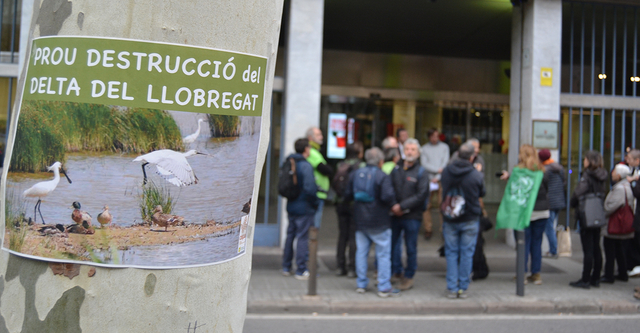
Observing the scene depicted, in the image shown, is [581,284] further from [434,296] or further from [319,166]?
[319,166]

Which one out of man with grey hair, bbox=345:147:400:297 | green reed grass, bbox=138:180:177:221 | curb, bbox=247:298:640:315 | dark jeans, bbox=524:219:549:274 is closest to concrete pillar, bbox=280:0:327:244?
man with grey hair, bbox=345:147:400:297

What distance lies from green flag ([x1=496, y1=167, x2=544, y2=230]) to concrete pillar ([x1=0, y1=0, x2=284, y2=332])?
6.27 m

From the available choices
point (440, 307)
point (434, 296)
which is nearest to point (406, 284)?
point (434, 296)

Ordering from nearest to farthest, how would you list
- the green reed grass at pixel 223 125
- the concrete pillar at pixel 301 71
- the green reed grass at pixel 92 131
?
the green reed grass at pixel 92 131
the green reed grass at pixel 223 125
the concrete pillar at pixel 301 71

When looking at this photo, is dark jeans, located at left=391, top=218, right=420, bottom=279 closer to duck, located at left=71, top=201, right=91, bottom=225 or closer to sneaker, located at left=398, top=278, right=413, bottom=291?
sneaker, located at left=398, top=278, right=413, bottom=291

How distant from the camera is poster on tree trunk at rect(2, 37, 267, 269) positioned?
1.54 metres

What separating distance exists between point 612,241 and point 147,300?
7654mm

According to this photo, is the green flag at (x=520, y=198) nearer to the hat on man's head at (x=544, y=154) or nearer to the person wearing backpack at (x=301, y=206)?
the hat on man's head at (x=544, y=154)

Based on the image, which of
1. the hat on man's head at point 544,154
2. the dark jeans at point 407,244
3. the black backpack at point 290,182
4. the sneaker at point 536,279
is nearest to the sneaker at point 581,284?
the sneaker at point 536,279

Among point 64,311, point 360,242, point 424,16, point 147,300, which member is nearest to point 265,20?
point 147,300

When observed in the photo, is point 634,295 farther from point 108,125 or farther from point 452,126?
point 452,126

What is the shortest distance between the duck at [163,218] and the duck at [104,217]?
0.11 meters

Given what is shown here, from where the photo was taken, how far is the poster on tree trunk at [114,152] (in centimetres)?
154

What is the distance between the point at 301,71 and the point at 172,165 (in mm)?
7973
